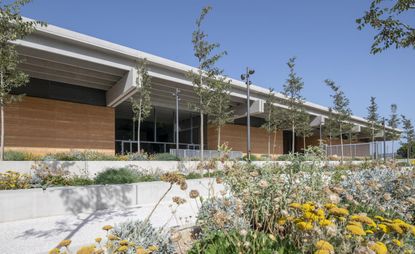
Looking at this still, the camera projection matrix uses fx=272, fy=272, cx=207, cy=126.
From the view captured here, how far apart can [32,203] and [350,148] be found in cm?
3890

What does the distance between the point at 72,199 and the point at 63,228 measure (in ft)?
5.90

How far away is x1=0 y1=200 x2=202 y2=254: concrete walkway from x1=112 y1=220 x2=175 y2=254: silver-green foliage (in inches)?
19.6

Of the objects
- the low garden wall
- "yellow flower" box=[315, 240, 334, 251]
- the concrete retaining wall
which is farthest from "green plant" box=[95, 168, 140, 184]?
"yellow flower" box=[315, 240, 334, 251]

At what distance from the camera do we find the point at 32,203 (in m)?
6.86

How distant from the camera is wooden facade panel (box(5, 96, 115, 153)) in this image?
18.7 meters

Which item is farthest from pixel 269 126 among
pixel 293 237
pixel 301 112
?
pixel 293 237

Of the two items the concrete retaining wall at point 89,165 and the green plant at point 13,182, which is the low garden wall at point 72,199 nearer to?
the green plant at point 13,182

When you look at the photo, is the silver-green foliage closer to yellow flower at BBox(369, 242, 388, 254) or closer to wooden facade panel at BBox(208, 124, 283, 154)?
yellow flower at BBox(369, 242, 388, 254)

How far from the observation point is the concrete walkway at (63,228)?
4.65 meters

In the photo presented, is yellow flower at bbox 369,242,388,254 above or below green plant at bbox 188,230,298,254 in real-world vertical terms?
above

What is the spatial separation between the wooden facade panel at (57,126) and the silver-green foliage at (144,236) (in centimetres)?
1886

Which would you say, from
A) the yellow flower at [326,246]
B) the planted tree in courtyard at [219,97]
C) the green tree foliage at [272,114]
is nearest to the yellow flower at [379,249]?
the yellow flower at [326,246]

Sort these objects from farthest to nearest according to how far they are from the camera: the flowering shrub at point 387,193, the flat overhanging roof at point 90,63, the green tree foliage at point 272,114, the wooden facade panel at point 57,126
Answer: the green tree foliage at point 272,114
the wooden facade panel at point 57,126
the flat overhanging roof at point 90,63
the flowering shrub at point 387,193

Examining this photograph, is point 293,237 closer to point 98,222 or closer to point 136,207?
point 98,222
